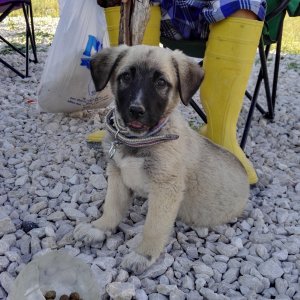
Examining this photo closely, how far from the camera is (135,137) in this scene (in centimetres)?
197

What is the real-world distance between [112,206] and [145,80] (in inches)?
24.9

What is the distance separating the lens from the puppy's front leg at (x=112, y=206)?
2123mm

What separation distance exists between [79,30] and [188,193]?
1394 millimetres

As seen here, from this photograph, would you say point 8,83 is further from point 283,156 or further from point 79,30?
point 283,156

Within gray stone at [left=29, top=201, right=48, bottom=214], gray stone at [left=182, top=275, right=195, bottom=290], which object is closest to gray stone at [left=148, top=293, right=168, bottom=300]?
gray stone at [left=182, top=275, right=195, bottom=290]

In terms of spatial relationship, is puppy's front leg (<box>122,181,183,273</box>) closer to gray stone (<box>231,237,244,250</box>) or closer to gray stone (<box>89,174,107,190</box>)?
gray stone (<box>231,237,244,250</box>)

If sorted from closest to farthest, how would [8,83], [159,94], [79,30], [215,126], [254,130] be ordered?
[159,94]
[215,126]
[79,30]
[254,130]
[8,83]

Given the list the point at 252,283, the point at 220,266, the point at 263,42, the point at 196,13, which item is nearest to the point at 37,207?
the point at 220,266

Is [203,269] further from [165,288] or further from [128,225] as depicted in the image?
[128,225]

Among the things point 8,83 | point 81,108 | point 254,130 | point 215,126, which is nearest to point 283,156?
point 254,130

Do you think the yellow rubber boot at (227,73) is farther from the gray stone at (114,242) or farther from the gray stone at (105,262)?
the gray stone at (105,262)

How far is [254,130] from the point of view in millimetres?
3629

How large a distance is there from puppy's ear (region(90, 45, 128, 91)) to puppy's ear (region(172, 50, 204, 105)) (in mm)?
237

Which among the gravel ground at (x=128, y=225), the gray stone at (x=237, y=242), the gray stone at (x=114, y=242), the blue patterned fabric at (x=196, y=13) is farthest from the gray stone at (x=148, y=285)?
the blue patterned fabric at (x=196, y=13)
